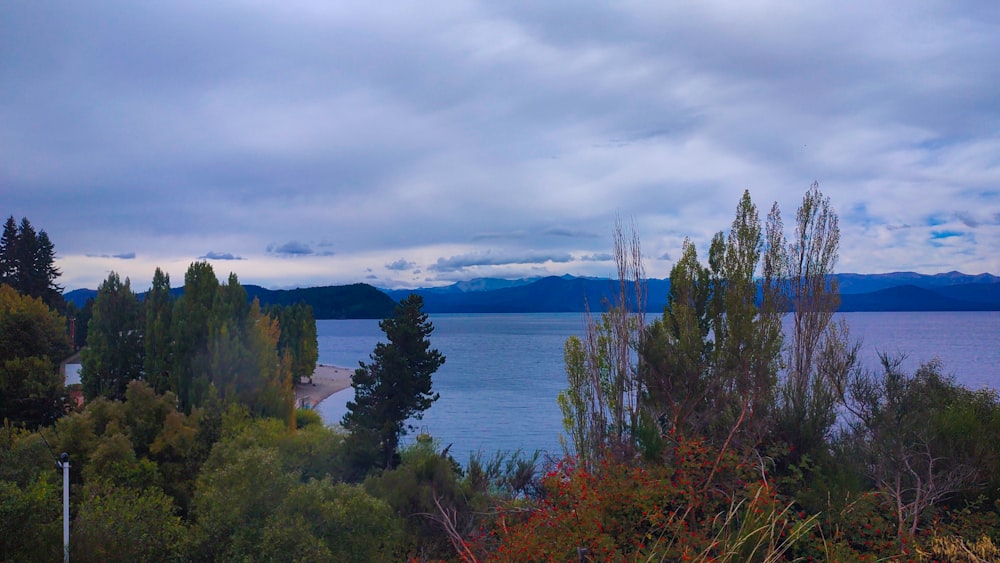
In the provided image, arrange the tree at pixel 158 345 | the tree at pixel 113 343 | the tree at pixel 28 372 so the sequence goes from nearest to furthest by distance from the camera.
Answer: the tree at pixel 28 372, the tree at pixel 158 345, the tree at pixel 113 343

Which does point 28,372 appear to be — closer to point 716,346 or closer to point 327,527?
point 327,527

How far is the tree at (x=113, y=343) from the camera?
3166 cm

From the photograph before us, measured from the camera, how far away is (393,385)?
25.9 m

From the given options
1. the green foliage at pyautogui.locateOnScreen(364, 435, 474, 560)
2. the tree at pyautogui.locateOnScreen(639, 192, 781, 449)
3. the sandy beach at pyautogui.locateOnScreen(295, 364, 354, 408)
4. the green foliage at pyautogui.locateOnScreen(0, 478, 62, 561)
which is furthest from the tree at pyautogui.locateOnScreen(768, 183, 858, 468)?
the sandy beach at pyautogui.locateOnScreen(295, 364, 354, 408)

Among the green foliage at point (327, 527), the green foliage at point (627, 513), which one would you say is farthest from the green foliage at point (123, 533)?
the green foliage at point (627, 513)

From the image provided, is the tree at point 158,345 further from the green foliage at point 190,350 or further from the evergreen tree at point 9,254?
the evergreen tree at point 9,254

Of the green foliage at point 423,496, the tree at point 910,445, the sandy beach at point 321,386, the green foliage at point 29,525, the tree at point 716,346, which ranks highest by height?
the tree at point 716,346

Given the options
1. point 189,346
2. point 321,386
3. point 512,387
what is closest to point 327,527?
point 189,346

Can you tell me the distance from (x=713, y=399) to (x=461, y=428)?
28.2 meters

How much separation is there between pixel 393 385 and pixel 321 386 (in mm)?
42780

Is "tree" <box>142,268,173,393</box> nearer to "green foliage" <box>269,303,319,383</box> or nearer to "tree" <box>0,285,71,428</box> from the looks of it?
"tree" <box>0,285,71,428</box>

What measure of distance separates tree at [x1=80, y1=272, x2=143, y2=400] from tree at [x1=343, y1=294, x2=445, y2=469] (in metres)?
13.2

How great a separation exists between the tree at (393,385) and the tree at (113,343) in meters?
13.2

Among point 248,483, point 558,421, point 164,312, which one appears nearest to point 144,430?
point 248,483
